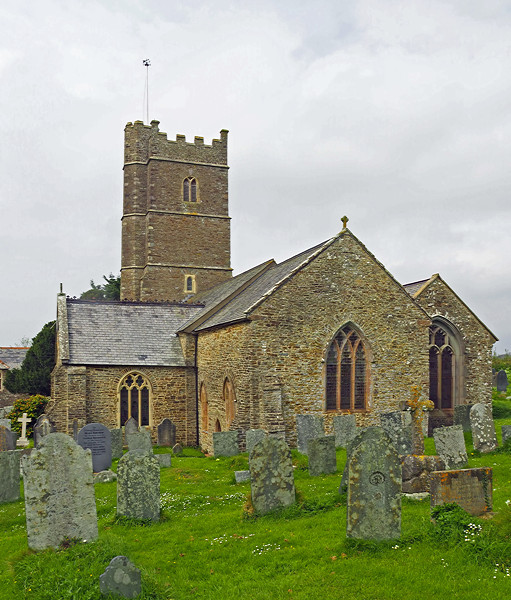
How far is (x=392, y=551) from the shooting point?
280 inches

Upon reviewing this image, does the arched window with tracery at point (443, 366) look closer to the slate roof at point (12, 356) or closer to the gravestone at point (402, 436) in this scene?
the gravestone at point (402, 436)

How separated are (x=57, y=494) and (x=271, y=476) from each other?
339 centimetres

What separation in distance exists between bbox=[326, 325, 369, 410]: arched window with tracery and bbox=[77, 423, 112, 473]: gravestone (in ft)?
23.6

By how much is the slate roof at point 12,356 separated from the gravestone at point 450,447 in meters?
35.4

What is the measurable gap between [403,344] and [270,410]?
5.61 metres

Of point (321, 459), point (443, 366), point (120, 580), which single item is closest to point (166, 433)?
point (321, 459)

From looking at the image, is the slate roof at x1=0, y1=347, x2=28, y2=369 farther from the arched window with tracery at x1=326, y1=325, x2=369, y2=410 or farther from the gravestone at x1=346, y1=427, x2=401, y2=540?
the gravestone at x1=346, y1=427, x2=401, y2=540

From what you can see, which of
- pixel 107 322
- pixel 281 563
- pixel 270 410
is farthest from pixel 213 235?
pixel 281 563

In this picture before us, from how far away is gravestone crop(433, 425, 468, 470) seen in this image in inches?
455

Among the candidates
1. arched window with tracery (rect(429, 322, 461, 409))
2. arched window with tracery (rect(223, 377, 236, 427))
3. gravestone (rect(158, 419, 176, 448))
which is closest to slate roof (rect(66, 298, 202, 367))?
gravestone (rect(158, 419, 176, 448))

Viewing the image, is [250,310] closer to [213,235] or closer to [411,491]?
[411,491]

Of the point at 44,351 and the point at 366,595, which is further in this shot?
the point at 44,351

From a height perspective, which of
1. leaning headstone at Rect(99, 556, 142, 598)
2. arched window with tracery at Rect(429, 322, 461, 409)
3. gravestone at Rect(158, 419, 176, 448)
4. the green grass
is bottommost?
gravestone at Rect(158, 419, 176, 448)

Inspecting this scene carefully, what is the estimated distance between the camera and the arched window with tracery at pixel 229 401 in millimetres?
18453
